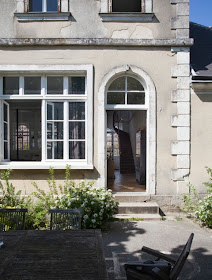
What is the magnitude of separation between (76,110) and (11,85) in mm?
1693

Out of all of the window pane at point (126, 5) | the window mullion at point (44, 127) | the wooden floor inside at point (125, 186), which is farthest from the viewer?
A: the wooden floor inside at point (125, 186)

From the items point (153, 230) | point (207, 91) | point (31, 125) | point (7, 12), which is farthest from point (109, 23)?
point (31, 125)

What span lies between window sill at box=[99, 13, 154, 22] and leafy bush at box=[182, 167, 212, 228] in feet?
12.2

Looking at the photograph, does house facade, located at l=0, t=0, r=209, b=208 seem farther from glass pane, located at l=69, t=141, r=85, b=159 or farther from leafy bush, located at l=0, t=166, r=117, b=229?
leafy bush, located at l=0, t=166, r=117, b=229

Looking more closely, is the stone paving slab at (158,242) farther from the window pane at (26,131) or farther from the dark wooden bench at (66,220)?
the window pane at (26,131)

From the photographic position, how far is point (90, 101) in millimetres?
5523

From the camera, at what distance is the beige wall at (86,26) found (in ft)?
18.2

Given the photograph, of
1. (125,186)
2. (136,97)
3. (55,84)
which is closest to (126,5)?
(136,97)

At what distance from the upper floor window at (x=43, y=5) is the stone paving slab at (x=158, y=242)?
16.7ft

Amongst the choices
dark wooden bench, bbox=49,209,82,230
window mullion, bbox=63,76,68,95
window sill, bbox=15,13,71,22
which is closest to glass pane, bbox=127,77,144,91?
window mullion, bbox=63,76,68,95

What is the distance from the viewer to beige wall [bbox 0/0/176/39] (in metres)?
5.55

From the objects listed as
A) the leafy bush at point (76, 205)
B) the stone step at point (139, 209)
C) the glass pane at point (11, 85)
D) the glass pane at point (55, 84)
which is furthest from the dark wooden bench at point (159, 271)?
the glass pane at point (11, 85)

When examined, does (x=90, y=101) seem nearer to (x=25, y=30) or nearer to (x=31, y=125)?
(x=25, y=30)

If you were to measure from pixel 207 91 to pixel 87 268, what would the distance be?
16.2 feet
